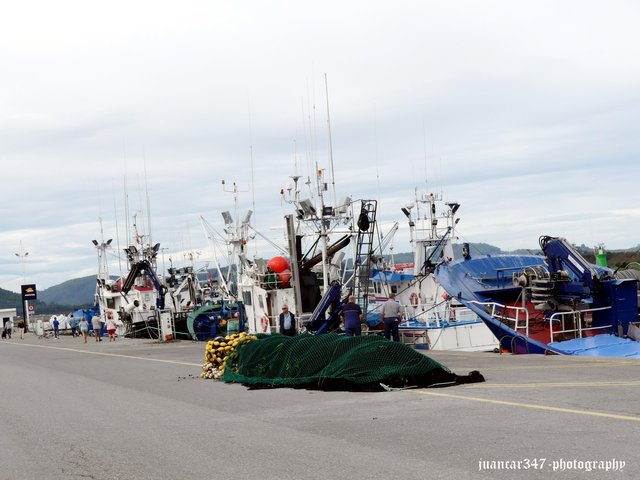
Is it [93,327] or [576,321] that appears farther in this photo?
[93,327]

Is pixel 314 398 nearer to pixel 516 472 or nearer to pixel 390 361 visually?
pixel 390 361

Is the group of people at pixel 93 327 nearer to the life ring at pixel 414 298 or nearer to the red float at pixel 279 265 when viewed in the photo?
the red float at pixel 279 265

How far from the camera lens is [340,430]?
34.2 feet

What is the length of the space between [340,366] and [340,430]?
4.52m

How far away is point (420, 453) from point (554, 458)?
1.33 metres

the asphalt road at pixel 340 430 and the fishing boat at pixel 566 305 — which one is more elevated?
the fishing boat at pixel 566 305

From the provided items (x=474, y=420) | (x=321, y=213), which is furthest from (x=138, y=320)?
(x=474, y=420)

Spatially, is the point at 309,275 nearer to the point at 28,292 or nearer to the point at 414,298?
the point at 414,298

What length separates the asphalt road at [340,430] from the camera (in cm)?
817

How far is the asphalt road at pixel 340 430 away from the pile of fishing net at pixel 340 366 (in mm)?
415

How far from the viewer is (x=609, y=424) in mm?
9453

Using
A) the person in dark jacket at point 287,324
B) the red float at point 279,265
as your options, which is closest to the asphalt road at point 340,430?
the person in dark jacket at point 287,324

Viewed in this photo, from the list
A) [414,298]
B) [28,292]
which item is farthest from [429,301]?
[28,292]

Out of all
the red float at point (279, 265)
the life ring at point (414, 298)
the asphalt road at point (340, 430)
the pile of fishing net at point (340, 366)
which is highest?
the red float at point (279, 265)
